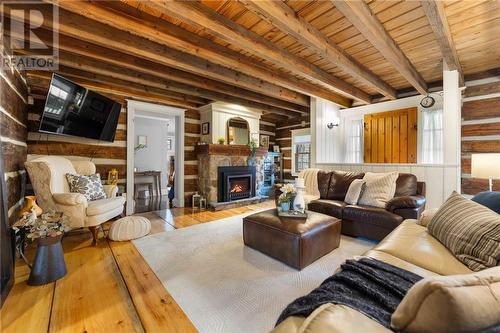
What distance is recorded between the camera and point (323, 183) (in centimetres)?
384

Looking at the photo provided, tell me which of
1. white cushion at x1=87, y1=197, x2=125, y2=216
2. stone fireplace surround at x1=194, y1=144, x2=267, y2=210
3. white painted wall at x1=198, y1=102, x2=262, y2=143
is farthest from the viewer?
white painted wall at x1=198, y1=102, x2=262, y2=143

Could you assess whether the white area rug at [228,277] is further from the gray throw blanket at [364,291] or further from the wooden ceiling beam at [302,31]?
the wooden ceiling beam at [302,31]

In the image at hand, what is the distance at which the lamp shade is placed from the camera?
2.37 meters

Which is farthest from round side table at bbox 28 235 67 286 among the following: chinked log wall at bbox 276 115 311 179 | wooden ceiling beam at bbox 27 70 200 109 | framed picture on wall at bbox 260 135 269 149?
chinked log wall at bbox 276 115 311 179

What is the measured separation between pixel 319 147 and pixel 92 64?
14.4ft

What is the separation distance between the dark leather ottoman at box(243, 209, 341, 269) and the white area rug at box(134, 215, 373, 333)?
90 mm

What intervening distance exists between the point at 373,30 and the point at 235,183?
151 inches

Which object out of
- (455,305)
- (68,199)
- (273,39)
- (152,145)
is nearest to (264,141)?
(152,145)

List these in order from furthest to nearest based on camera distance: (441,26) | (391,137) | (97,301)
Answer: (391,137), (441,26), (97,301)

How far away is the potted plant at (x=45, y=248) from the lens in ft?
6.16

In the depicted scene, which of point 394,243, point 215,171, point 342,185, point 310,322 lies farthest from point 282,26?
point 215,171

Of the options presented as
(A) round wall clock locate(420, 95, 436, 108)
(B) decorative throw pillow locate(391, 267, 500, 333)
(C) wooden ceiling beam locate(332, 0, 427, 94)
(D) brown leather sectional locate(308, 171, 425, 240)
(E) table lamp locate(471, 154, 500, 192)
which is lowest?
(D) brown leather sectional locate(308, 171, 425, 240)

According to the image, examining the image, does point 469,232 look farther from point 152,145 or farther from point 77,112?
point 152,145

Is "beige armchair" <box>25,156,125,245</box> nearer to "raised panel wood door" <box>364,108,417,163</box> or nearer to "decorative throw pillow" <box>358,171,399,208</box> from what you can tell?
"decorative throw pillow" <box>358,171,399,208</box>
